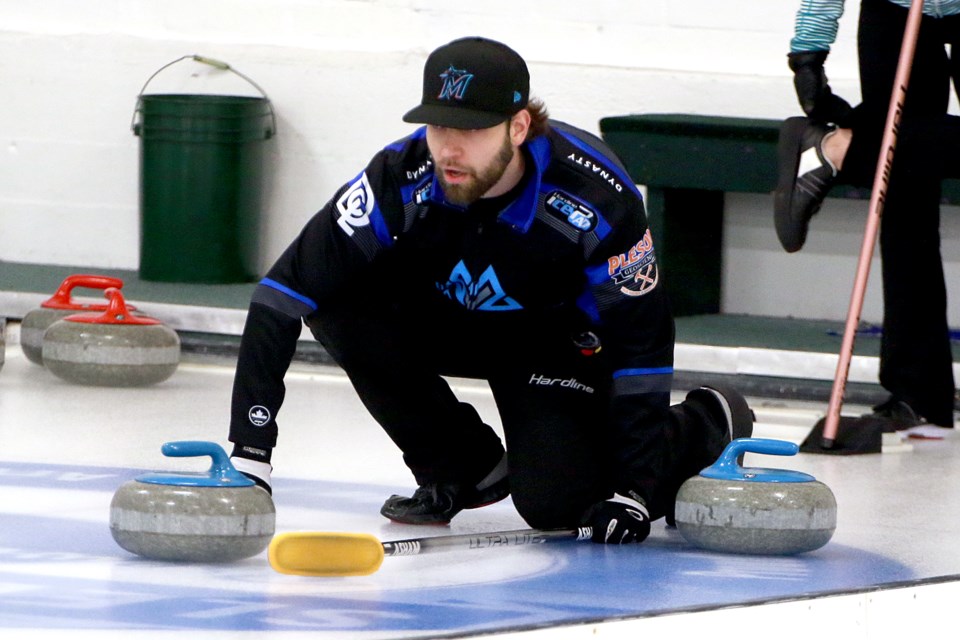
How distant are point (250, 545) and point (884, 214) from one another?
2.16 m

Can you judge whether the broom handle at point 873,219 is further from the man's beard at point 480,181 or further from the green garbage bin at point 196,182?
the green garbage bin at point 196,182

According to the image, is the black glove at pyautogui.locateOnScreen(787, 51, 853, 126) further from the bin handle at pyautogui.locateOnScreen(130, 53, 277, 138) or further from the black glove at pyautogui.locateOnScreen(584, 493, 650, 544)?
the bin handle at pyautogui.locateOnScreen(130, 53, 277, 138)

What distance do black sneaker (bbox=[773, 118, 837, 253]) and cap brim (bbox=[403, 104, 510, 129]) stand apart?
1.58m

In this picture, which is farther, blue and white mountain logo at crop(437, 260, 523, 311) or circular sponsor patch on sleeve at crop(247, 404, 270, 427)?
blue and white mountain logo at crop(437, 260, 523, 311)

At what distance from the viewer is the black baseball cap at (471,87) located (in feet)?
9.16

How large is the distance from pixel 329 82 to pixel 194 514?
3963mm

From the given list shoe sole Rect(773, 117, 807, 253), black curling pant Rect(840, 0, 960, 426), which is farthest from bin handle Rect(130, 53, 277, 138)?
black curling pant Rect(840, 0, 960, 426)

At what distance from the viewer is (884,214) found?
14.1 ft

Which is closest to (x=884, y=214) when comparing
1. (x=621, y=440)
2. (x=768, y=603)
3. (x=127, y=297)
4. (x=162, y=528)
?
(x=621, y=440)

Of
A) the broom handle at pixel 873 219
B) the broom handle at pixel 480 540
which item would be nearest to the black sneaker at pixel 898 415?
the broom handle at pixel 873 219

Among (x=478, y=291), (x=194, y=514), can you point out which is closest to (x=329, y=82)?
(x=478, y=291)

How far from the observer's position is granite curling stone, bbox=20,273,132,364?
16.2 ft

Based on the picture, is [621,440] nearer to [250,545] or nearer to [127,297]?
[250,545]

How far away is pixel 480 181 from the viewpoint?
2859 millimetres
